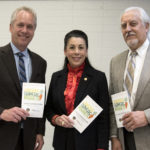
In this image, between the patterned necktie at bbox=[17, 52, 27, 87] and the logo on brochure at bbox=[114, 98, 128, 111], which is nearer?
the logo on brochure at bbox=[114, 98, 128, 111]

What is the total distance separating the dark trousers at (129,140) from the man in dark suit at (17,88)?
89 centimetres

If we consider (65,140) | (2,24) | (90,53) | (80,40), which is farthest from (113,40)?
(65,140)

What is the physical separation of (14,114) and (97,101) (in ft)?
2.58

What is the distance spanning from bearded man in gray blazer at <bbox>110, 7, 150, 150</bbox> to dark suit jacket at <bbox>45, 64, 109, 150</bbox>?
6.0 inches

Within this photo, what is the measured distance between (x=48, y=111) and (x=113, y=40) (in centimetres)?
216

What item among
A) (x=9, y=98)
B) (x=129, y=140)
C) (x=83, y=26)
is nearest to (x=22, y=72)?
(x=9, y=98)

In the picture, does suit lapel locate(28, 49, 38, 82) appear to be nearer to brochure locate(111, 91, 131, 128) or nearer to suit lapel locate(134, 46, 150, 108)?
brochure locate(111, 91, 131, 128)

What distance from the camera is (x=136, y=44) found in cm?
199

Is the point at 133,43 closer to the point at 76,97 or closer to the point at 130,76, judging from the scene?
the point at 130,76

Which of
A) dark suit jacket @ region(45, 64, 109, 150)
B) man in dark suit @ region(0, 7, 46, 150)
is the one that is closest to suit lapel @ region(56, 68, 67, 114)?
dark suit jacket @ region(45, 64, 109, 150)

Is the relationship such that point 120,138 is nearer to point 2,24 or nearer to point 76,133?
point 76,133

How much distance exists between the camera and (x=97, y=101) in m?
2.04

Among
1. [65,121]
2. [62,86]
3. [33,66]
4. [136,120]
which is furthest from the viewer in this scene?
[33,66]

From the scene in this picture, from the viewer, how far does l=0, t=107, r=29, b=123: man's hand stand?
186cm
